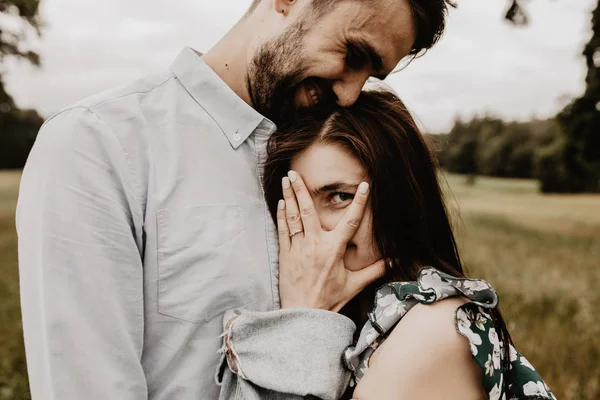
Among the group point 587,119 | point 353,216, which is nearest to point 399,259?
point 353,216

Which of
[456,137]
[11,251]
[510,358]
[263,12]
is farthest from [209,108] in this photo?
[456,137]

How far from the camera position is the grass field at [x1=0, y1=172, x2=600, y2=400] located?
4910 mm

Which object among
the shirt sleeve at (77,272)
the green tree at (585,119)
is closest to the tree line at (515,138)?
the green tree at (585,119)

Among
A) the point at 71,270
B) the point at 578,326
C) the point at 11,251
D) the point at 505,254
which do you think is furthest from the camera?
the point at 11,251

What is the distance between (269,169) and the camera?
2.02 m

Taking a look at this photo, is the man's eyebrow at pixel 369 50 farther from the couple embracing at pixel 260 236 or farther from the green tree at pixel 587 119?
the green tree at pixel 587 119

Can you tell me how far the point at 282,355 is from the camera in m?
1.69

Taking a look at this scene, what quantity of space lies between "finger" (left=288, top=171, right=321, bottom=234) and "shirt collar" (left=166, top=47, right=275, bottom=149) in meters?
0.24

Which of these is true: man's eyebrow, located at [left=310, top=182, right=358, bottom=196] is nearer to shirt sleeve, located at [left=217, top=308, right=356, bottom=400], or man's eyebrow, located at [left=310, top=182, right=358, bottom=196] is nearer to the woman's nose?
the woman's nose

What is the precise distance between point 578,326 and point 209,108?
18.8 feet

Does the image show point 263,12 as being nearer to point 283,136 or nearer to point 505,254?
point 283,136

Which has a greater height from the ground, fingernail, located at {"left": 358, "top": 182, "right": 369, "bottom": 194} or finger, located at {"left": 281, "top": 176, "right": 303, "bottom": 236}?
fingernail, located at {"left": 358, "top": 182, "right": 369, "bottom": 194}

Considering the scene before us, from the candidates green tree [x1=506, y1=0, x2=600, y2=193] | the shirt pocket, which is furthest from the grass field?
green tree [x1=506, y1=0, x2=600, y2=193]

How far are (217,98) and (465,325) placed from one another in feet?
3.62
